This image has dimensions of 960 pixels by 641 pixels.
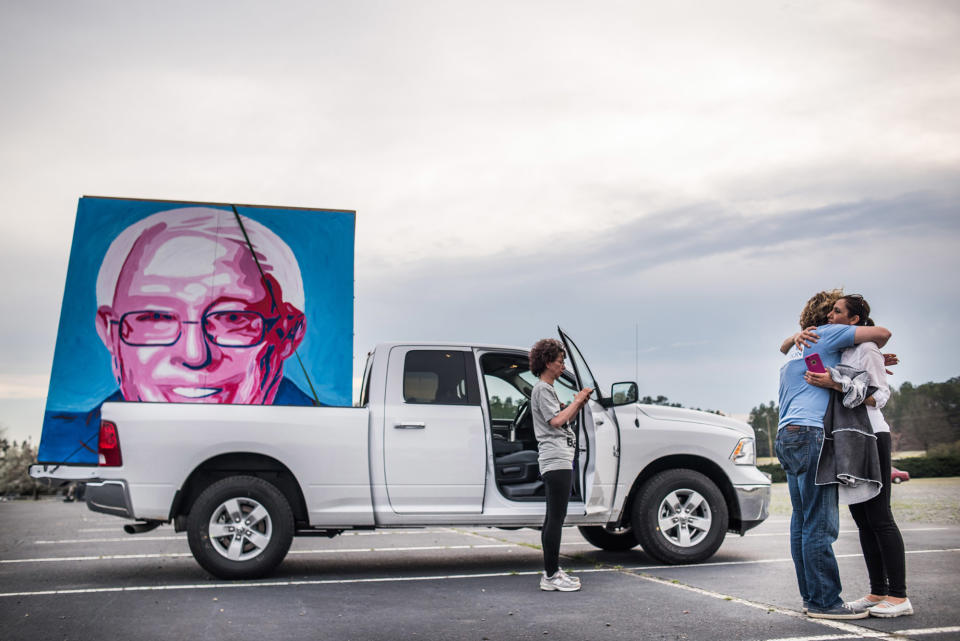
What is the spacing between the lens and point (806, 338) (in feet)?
18.5

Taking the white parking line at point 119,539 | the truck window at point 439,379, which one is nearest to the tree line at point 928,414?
the white parking line at point 119,539

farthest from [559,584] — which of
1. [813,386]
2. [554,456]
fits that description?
[813,386]

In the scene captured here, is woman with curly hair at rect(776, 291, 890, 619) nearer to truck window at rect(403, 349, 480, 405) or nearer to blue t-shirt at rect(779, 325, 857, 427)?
blue t-shirt at rect(779, 325, 857, 427)

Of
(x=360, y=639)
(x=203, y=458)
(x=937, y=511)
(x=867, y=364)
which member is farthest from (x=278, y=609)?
(x=937, y=511)

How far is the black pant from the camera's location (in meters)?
5.43

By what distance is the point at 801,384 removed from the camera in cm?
566

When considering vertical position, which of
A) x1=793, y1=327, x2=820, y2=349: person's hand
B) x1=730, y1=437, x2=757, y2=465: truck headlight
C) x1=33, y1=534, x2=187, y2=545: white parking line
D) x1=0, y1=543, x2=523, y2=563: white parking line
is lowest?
x1=33, y1=534, x2=187, y2=545: white parking line

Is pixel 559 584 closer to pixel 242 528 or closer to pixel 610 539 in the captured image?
pixel 242 528

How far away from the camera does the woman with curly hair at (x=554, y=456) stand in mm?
6605

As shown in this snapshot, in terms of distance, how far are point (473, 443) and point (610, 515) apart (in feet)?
4.74

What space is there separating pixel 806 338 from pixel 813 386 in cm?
31

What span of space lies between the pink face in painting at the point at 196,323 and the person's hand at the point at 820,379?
5759 millimetres

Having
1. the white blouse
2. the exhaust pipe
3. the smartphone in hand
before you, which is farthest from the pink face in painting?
the white blouse

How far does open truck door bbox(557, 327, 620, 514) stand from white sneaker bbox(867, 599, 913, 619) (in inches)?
109
